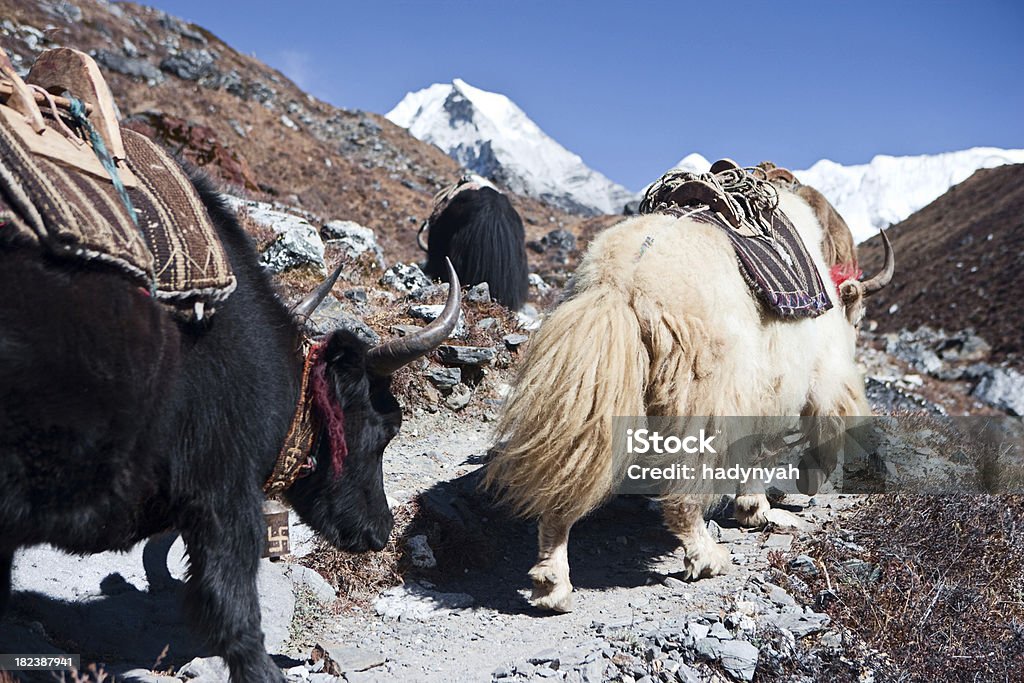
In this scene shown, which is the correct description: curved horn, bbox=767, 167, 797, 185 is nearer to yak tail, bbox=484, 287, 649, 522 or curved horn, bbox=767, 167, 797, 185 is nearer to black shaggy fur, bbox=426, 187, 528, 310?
yak tail, bbox=484, 287, 649, 522

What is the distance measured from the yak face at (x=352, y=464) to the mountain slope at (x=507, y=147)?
33.4 metres

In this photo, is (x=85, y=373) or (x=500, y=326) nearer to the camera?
(x=85, y=373)

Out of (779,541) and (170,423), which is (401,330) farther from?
(170,423)

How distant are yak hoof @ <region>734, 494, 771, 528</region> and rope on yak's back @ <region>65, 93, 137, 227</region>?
10.0 feet

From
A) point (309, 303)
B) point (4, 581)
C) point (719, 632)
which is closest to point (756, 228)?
point (719, 632)

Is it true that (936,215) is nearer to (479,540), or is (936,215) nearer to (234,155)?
(234,155)

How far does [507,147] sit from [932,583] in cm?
7469

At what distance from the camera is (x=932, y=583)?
313cm

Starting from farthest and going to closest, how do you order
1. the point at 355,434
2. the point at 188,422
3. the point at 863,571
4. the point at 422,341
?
the point at 863,571 < the point at 355,434 < the point at 422,341 < the point at 188,422

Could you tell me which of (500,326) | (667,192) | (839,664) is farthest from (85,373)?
(500,326)

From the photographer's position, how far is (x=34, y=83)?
2.16 meters

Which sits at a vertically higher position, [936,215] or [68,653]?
[936,215]

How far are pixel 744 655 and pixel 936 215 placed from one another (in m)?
32.2

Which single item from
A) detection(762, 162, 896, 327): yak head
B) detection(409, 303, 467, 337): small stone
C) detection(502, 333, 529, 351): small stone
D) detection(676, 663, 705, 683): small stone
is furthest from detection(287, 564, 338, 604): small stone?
detection(762, 162, 896, 327): yak head
